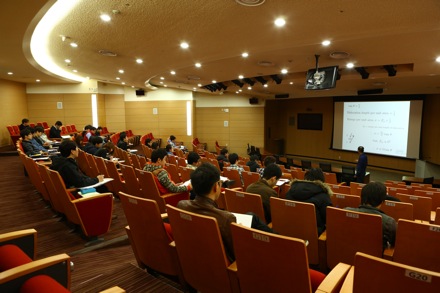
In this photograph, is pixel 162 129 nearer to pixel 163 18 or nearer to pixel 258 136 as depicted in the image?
pixel 258 136

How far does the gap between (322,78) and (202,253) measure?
252 inches

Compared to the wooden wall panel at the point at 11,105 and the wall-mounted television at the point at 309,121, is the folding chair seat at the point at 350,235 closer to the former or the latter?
the wooden wall panel at the point at 11,105

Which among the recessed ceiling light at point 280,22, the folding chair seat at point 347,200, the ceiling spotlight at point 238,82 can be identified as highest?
the ceiling spotlight at point 238,82

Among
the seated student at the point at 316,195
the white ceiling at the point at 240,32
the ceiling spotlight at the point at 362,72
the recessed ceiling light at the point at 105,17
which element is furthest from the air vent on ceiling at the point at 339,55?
the recessed ceiling light at the point at 105,17

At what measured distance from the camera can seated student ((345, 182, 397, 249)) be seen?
247cm

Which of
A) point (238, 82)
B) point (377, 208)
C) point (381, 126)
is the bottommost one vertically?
point (377, 208)

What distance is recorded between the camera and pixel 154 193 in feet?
13.6

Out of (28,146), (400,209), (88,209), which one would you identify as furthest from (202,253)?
(28,146)

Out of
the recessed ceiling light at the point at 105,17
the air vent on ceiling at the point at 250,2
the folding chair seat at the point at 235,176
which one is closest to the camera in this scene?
the air vent on ceiling at the point at 250,2

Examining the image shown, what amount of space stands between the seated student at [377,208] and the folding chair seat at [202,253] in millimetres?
1474

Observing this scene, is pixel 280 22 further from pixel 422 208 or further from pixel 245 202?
pixel 422 208

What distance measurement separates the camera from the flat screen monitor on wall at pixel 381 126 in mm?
12352

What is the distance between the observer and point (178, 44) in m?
5.96

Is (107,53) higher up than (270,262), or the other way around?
(107,53)
